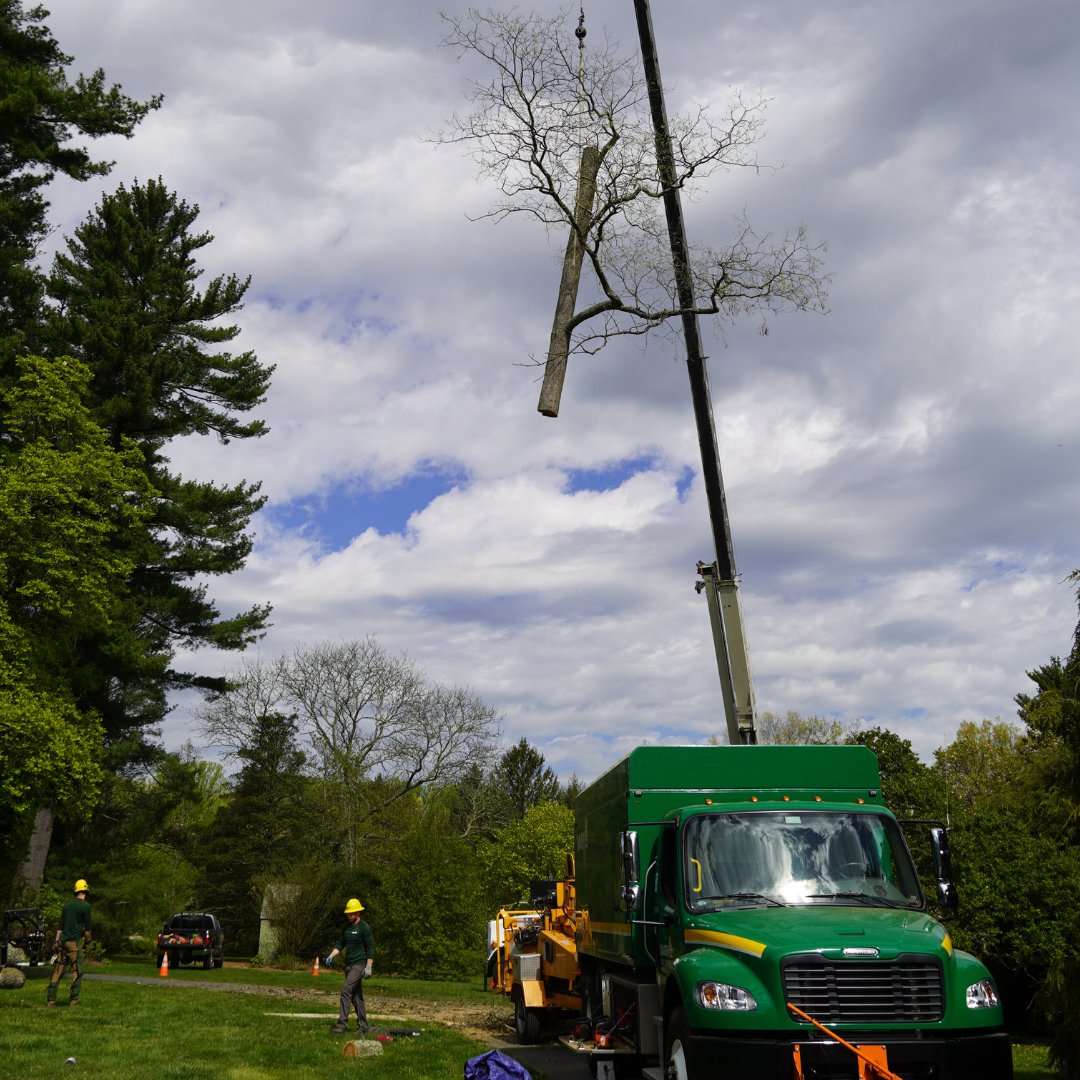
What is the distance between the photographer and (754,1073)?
25.1 feet

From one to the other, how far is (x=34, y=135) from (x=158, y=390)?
8.36 m

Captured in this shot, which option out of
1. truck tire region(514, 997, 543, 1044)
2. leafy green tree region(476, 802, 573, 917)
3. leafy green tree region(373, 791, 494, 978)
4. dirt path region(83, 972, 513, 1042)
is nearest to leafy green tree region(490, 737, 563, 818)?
leafy green tree region(476, 802, 573, 917)

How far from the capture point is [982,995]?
8.14 metres

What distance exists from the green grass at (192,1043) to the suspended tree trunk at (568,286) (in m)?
7.37

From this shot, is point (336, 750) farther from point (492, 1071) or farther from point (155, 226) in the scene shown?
point (492, 1071)

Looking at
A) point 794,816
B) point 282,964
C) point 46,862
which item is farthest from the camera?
point 282,964

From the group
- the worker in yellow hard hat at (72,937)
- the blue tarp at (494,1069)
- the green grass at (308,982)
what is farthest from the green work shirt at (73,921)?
the blue tarp at (494,1069)

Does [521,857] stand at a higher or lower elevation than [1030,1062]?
higher

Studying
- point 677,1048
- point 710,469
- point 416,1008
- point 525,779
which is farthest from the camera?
point 525,779

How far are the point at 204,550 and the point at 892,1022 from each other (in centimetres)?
3242

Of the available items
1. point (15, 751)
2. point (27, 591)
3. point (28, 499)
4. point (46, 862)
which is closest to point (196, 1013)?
point (15, 751)

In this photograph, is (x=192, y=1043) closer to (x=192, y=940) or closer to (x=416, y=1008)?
(x=416, y=1008)

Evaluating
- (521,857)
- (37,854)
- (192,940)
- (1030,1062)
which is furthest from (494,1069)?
(521,857)

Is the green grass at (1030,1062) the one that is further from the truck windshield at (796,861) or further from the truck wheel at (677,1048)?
the truck wheel at (677,1048)
